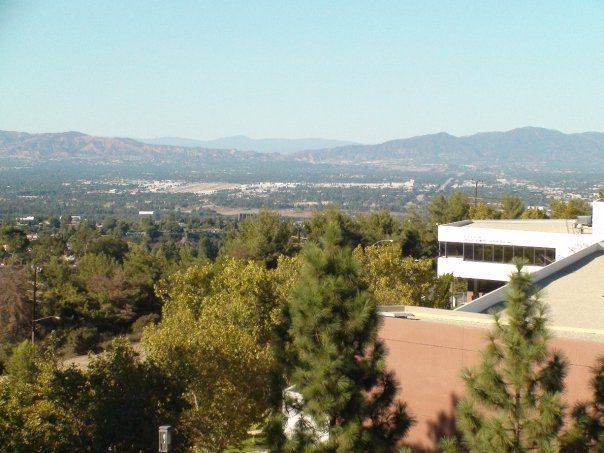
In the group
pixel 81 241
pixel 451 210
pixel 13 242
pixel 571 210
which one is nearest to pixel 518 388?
pixel 571 210

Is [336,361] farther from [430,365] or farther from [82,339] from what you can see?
[82,339]

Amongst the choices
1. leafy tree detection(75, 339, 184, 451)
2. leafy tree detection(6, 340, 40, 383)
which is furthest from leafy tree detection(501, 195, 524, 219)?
leafy tree detection(75, 339, 184, 451)

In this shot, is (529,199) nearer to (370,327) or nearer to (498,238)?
(498,238)

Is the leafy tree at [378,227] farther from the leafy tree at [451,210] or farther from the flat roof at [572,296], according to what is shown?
the flat roof at [572,296]

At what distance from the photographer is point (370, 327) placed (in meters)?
10.9

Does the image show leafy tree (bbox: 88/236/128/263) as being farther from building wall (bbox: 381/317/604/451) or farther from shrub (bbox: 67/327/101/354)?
building wall (bbox: 381/317/604/451)

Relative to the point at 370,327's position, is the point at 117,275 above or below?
below

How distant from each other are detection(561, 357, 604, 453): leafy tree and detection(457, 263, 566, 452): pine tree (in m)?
0.25

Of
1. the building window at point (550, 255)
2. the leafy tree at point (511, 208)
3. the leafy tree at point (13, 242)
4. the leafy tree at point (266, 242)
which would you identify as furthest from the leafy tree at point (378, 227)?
the leafy tree at point (13, 242)

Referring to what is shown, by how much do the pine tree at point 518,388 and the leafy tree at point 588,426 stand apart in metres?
0.25

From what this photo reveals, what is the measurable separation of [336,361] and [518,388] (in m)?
2.29

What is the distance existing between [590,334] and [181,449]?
6574mm

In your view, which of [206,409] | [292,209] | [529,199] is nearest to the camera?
[206,409]

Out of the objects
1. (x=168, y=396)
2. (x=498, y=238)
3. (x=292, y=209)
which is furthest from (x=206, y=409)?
(x=292, y=209)
